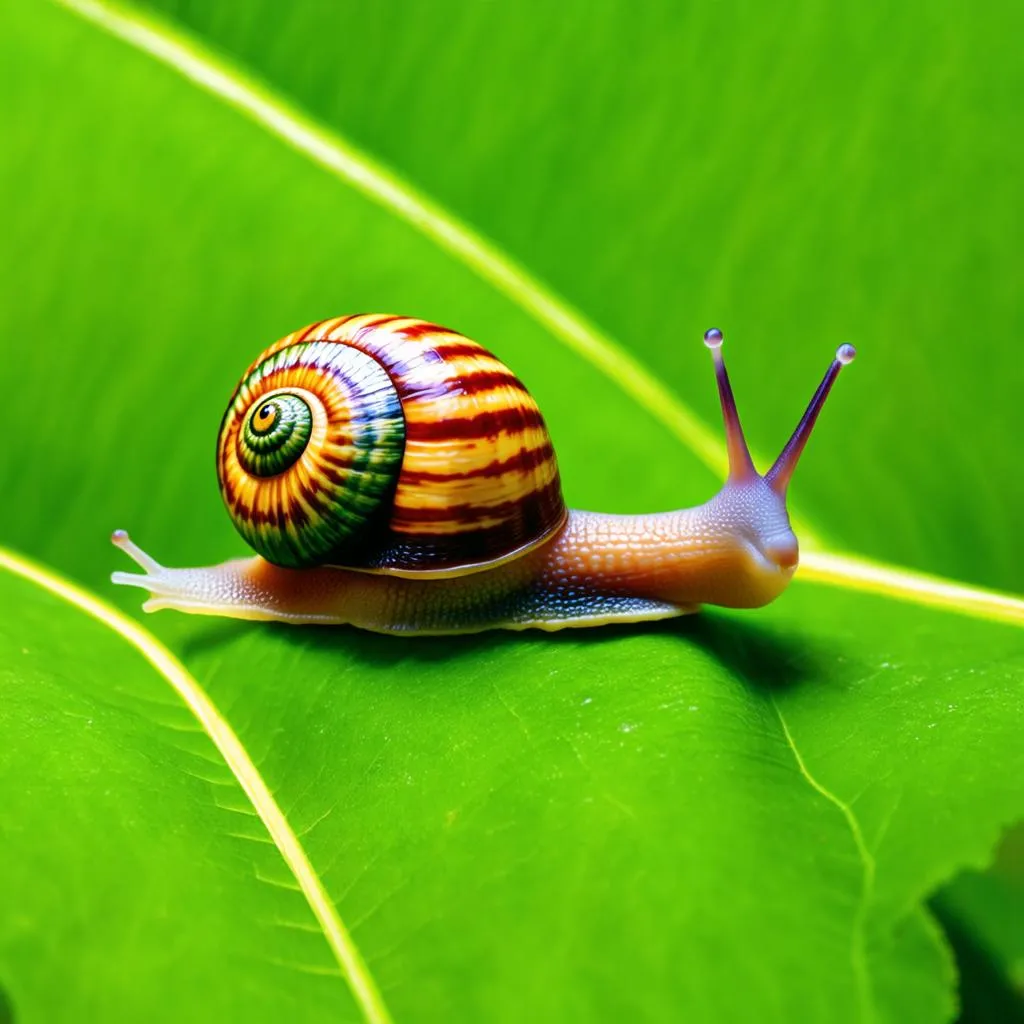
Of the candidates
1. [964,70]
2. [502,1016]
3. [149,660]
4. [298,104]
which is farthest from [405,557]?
[964,70]

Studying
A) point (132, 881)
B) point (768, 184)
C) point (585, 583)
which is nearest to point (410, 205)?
point (768, 184)

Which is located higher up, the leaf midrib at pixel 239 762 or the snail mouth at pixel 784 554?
the snail mouth at pixel 784 554

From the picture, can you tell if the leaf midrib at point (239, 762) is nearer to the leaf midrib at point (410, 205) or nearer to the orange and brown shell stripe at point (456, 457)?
the orange and brown shell stripe at point (456, 457)

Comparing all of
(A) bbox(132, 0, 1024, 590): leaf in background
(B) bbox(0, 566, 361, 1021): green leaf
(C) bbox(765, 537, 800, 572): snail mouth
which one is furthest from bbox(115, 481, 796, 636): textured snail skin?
(B) bbox(0, 566, 361, 1021): green leaf

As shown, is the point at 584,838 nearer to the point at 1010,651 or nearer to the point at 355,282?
the point at 1010,651

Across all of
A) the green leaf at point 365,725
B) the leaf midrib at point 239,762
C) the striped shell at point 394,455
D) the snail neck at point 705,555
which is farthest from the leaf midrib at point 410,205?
the leaf midrib at point 239,762

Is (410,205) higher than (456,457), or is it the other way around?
(410,205)

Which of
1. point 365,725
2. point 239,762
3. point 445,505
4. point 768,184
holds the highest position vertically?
point 768,184

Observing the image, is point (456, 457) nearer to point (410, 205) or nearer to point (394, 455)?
point (394, 455)
